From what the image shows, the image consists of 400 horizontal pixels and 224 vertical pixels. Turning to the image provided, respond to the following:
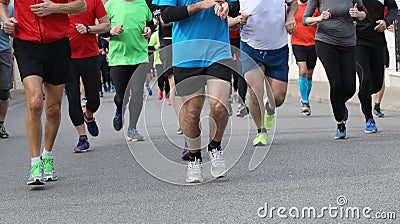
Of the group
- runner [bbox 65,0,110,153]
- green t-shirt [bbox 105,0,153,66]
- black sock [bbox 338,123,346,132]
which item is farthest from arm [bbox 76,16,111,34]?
black sock [bbox 338,123,346,132]

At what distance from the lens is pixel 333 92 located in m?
10.0

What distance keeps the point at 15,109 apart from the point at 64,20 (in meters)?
12.9

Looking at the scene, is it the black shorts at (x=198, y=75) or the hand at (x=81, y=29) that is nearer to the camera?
the black shorts at (x=198, y=75)

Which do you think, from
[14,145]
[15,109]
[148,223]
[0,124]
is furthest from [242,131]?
[15,109]

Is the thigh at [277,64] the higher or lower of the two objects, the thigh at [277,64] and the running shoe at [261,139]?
the higher

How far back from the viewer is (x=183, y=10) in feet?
23.6

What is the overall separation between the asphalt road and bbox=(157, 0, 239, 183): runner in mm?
309

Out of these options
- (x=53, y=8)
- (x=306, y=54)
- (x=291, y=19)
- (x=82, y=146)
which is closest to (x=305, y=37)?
(x=306, y=54)

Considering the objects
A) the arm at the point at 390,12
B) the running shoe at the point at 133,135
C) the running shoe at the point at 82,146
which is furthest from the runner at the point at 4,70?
the arm at the point at 390,12

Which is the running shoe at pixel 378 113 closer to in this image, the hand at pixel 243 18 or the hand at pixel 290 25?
the hand at pixel 290 25

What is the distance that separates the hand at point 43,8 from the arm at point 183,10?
3.05 ft

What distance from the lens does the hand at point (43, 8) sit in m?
7.43

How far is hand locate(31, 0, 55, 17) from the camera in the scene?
743 centimetres

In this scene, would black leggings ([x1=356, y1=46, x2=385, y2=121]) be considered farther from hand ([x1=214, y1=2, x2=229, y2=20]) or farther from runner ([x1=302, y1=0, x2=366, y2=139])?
hand ([x1=214, y1=2, x2=229, y2=20])
